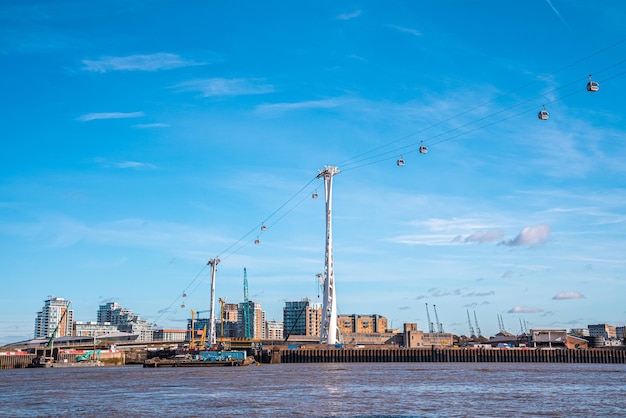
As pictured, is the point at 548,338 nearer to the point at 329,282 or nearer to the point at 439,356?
the point at 439,356

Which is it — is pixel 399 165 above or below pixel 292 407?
above

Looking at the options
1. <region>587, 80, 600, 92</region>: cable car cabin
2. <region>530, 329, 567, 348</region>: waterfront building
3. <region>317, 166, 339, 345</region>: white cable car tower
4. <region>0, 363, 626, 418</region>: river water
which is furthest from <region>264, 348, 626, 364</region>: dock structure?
<region>587, 80, 600, 92</region>: cable car cabin

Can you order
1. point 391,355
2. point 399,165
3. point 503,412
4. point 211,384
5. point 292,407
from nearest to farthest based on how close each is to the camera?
point 503,412, point 292,407, point 399,165, point 211,384, point 391,355

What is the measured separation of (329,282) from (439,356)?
34.4 metres

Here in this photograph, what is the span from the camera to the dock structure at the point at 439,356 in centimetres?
14012

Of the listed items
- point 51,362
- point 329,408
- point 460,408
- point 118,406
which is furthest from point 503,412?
point 51,362

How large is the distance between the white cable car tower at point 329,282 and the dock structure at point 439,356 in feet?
13.8

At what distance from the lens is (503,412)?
4294 centimetres

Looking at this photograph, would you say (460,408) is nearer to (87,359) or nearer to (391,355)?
(391,355)

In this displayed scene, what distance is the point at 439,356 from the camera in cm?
14975

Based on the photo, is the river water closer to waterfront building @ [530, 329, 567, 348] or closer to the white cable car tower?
the white cable car tower

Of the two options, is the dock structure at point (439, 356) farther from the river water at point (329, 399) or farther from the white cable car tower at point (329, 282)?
the river water at point (329, 399)

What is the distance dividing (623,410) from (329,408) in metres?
18.9

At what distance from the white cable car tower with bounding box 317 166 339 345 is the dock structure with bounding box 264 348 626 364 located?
420 cm
